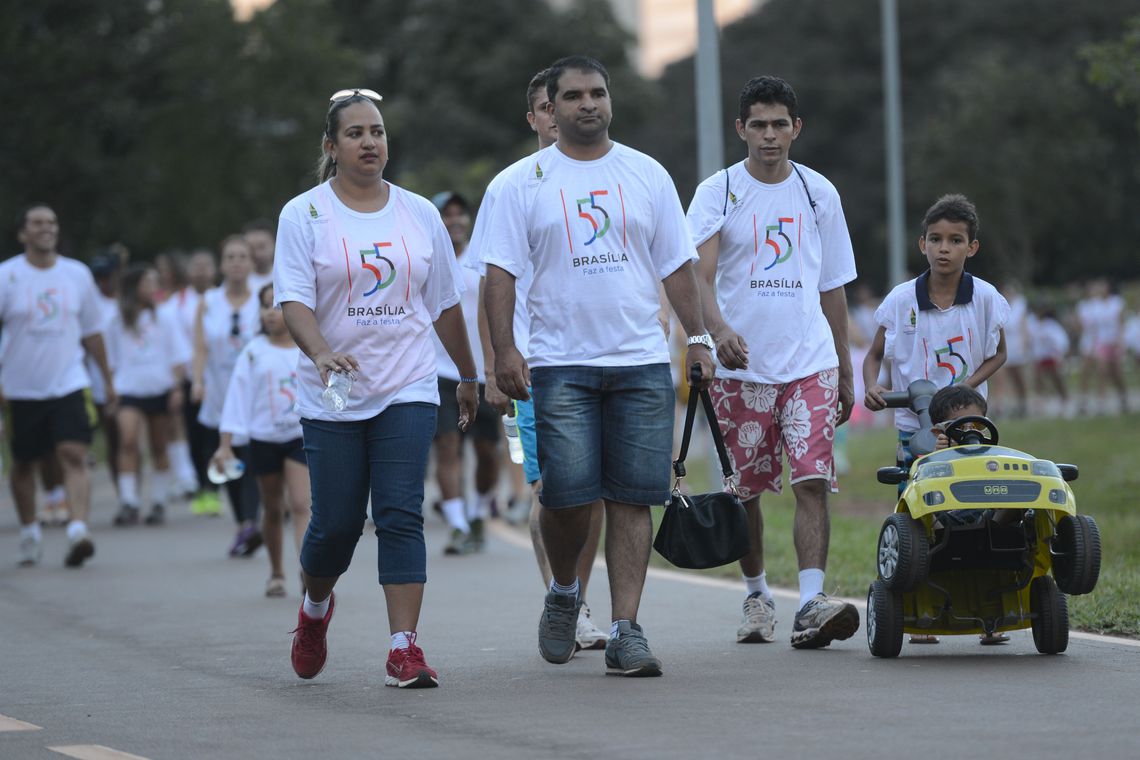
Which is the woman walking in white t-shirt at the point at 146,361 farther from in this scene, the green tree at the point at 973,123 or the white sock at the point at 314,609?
the green tree at the point at 973,123

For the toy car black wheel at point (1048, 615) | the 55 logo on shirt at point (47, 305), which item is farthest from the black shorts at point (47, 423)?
the toy car black wheel at point (1048, 615)

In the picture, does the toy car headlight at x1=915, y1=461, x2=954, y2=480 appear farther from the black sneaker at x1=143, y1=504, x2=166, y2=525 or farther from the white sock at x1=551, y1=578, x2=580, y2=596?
the black sneaker at x1=143, y1=504, x2=166, y2=525

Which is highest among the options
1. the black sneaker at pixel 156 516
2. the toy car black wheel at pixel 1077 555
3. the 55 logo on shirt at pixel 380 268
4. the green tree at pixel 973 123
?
the green tree at pixel 973 123

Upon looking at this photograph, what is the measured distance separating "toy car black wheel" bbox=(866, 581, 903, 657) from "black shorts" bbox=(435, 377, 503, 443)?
215 inches

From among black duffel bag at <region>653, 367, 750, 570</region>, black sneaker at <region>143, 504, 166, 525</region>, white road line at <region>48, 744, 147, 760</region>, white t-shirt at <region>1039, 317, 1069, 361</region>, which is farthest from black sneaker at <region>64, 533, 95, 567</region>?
white t-shirt at <region>1039, 317, 1069, 361</region>

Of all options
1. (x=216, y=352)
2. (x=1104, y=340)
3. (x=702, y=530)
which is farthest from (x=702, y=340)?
(x=1104, y=340)

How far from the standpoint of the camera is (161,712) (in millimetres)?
6762

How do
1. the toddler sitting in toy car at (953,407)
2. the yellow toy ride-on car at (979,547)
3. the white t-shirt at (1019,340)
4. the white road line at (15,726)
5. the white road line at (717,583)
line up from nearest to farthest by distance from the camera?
the white road line at (15,726)
the yellow toy ride-on car at (979,547)
the toddler sitting in toy car at (953,407)
the white road line at (717,583)
the white t-shirt at (1019,340)

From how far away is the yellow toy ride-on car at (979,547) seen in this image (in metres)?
7.04

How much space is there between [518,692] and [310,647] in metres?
0.94

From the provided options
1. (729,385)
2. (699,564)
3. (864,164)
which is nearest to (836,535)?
(729,385)

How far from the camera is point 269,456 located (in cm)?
1123

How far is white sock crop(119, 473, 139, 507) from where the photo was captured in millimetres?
16672

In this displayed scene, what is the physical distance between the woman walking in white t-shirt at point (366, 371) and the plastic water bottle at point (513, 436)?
36.5 inches
